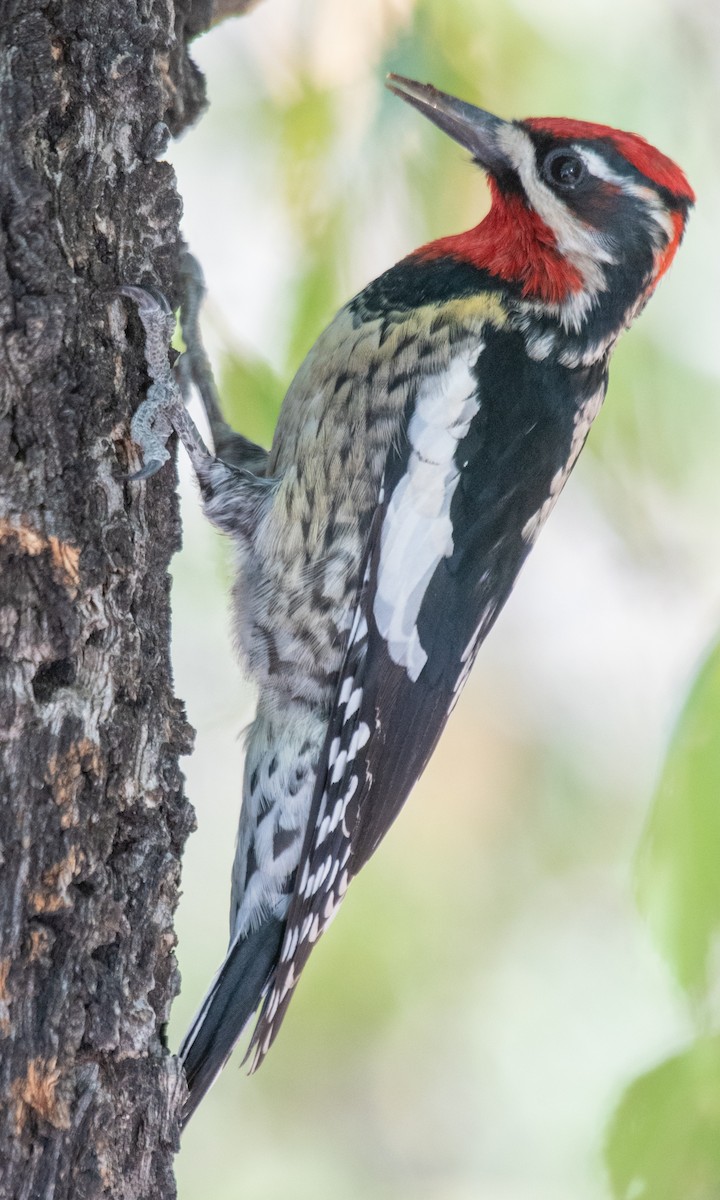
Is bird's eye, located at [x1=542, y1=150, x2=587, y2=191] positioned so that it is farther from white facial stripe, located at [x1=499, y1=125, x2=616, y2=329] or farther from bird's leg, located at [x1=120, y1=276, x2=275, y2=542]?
bird's leg, located at [x1=120, y1=276, x2=275, y2=542]

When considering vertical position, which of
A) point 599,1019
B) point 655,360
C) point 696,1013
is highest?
point 655,360

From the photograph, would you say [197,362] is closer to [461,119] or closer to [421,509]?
[421,509]

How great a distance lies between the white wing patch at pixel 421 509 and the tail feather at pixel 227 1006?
54 cm

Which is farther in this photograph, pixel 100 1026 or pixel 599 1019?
pixel 599 1019

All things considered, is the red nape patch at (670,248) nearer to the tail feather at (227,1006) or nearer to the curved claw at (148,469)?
the curved claw at (148,469)

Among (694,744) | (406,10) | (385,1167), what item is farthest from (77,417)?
(385,1167)

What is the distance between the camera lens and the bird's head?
215cm

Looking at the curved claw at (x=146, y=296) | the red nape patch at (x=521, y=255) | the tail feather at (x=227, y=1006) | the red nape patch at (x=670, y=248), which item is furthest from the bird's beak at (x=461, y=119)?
the tail feather at (x=227, y=1006)

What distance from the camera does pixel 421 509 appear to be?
6.79 ft

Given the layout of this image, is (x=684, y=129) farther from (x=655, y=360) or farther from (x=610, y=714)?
(x=610, y=714)

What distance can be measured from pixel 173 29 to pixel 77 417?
68cm

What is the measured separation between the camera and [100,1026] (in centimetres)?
142

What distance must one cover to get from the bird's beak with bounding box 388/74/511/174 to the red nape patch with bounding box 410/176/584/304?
0.12m

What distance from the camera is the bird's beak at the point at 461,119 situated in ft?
6.71
